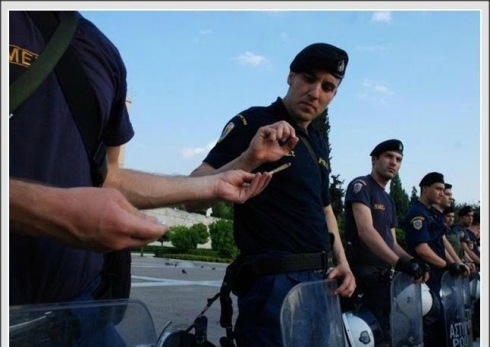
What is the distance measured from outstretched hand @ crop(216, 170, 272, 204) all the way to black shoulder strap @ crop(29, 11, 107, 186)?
0.36 m

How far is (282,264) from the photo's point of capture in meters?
2.21

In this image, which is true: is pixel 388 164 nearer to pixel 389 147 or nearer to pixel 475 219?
pixel 389 147

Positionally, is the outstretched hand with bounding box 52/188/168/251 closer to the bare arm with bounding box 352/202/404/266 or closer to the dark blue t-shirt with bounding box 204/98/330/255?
the dark blue t-shirt with bounding box 204/98/330/255

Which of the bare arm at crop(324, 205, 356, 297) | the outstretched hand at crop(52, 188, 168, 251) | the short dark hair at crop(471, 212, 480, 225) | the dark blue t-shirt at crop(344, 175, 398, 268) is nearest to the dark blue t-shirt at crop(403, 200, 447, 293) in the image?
the dark blue t-shirt at crop(344, 175, 398, 268)

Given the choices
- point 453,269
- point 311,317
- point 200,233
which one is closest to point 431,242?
point 453,269

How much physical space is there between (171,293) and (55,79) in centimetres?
811

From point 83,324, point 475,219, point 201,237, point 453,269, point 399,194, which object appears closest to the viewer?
point 83,324

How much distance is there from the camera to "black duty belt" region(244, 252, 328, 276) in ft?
7.27

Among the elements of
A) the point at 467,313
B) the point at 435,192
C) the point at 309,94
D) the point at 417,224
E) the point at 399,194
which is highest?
the point at 399,194

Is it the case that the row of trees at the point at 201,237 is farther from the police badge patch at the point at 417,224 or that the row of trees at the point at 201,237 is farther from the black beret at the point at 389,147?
the black beret at the point at 389,147

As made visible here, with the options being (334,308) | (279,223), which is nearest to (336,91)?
(279,223)

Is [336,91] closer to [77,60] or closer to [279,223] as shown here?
[279,223]

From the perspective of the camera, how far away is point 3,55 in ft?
3.55

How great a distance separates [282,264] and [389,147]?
257cm
